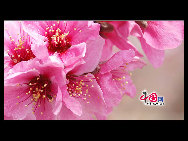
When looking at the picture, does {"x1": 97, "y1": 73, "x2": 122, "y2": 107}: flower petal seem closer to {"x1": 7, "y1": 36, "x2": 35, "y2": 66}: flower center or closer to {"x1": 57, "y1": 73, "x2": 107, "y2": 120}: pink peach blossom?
{"x1": 57, "y1": 73, "x2": 107, "y2": 120}: pink peach blossom

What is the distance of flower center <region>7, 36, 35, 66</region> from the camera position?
24.3 inches

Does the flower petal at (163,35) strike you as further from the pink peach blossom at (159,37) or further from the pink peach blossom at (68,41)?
the pink peach blossom at (68,41)

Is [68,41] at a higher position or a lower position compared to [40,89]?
higher

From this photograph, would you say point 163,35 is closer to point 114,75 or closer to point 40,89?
point 114,75

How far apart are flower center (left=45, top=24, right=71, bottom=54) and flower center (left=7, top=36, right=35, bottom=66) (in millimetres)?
43

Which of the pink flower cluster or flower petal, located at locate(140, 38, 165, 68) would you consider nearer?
the pink flower cluster

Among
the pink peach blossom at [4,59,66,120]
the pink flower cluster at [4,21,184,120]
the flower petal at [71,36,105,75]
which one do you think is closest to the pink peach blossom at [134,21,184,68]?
the pink flower cluster at [4,21,184,120]

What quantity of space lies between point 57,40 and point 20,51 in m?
0.08

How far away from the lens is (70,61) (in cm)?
57

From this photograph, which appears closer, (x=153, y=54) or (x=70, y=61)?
(x=70, y=61)

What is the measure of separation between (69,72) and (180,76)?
35cm

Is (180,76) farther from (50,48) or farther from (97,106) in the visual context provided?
(50,48)

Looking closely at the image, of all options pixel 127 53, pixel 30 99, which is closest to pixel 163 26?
pixel 127 53

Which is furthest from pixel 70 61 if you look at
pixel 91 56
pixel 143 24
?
pixel 143 24
